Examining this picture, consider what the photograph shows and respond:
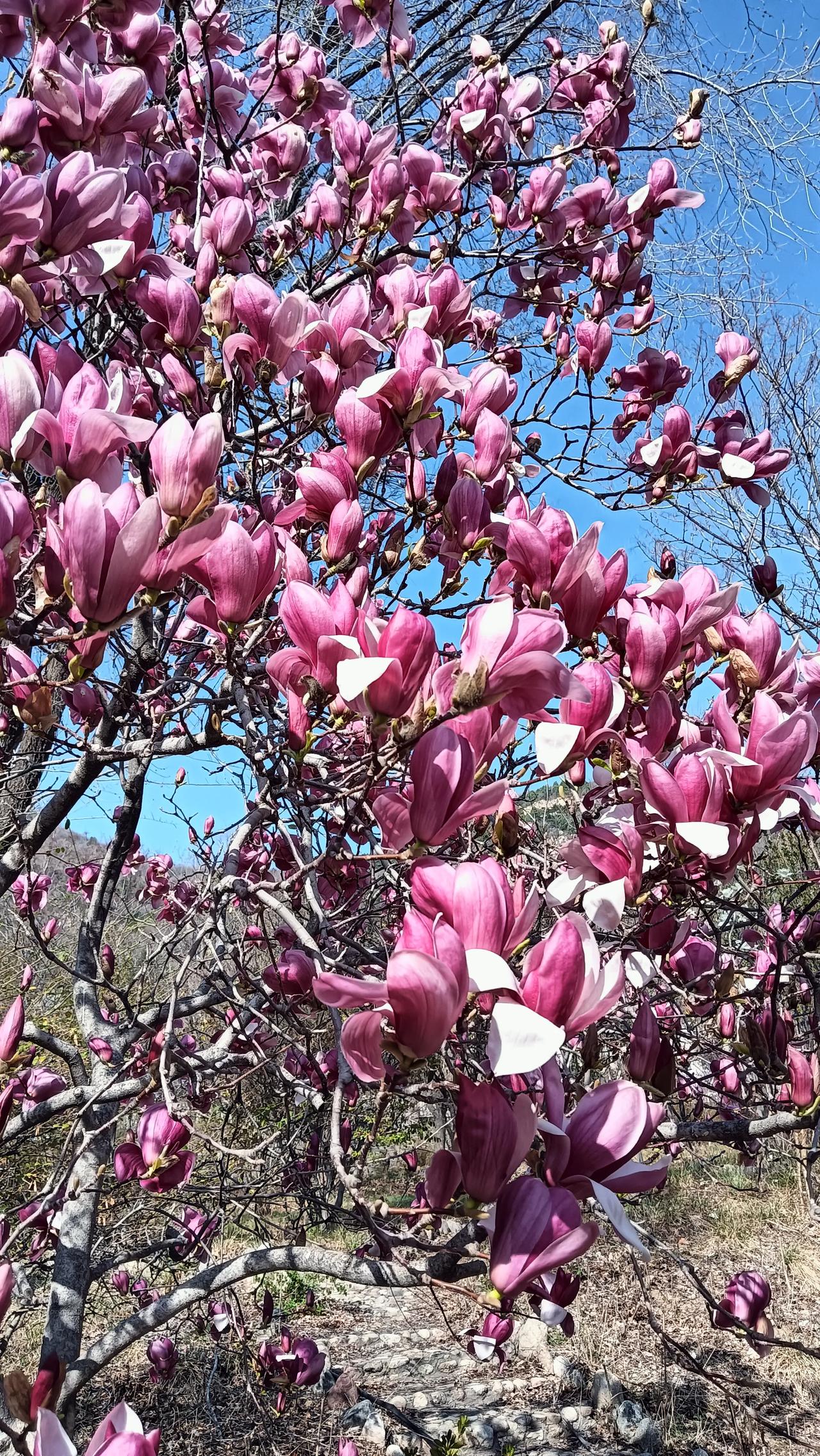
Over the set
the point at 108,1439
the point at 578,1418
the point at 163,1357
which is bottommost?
the point at 578,1418

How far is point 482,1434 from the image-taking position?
10.5 ft

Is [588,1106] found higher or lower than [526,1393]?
higher

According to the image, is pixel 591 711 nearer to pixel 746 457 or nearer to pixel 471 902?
pixel 471 902

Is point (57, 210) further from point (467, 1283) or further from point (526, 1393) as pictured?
point (467, 1283)

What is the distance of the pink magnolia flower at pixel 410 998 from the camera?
522mm

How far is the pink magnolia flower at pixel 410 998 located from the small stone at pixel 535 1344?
4048 mm

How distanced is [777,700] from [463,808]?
0.42 m

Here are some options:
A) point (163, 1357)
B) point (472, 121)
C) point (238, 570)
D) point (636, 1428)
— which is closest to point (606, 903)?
point (238, 570)

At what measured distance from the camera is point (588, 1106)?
2.02 feet

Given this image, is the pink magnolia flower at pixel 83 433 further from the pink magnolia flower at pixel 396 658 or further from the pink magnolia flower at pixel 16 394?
the pink magnolia flower at pixel 396 658

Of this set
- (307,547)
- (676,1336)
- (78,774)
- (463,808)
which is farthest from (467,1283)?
(463,808)

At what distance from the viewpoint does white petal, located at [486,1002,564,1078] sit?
0.54 metres

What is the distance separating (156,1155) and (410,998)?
988mm

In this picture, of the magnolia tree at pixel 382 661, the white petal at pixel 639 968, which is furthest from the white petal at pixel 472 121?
the white petal at pixel 639 968
